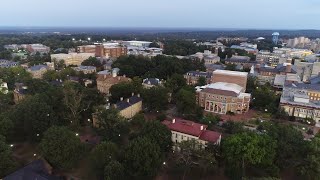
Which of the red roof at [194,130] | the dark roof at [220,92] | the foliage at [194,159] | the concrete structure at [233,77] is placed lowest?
the foliage at [194,159]

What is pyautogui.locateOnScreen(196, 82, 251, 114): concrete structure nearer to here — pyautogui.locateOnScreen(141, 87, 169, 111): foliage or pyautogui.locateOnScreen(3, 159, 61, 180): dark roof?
pyautogui.locateOnScreen(141, 87, 169, 111): foliage

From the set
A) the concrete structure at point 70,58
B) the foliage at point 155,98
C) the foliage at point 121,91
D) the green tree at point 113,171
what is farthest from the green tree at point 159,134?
the concrete structure at point 70,58

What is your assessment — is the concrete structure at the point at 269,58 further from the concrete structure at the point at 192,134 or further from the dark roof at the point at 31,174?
the dark roof at the point at 31,174

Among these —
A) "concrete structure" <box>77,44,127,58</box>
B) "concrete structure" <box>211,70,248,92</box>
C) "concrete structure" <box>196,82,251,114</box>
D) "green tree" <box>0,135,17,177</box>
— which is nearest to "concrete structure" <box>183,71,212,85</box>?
"concrete structure" <box>211,70,248,92</box>

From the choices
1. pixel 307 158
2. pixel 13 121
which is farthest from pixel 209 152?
pixel 13 121

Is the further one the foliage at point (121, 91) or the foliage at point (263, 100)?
the foliage at point (263, 100)

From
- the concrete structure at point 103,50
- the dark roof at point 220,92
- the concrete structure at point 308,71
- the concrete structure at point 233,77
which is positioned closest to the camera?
the dark roof at point 220,92

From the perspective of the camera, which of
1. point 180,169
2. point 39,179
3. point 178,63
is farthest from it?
point 178,63

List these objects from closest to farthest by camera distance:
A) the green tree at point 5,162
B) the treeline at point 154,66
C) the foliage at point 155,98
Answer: the green tree at point 5,162 → the foliage at point 155,98 → the treeline at point 154,66

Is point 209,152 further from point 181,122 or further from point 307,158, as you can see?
point 307,158
